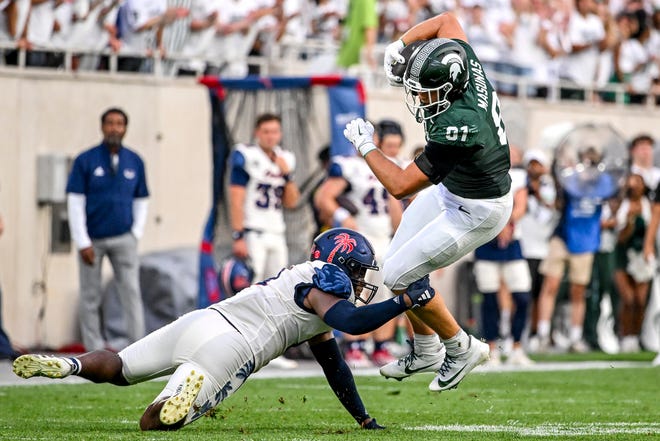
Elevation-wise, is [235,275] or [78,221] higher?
[78,221]

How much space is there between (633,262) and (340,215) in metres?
4.11

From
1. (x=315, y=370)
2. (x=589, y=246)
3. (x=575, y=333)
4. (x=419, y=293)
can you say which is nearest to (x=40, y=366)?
(x=419, y=293)

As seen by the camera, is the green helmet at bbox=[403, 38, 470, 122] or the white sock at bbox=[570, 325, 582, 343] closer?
the green helmet at bbox=[403, 38, 470, 122]

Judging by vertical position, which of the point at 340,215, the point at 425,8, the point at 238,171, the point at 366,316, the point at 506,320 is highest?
the point at 425,8

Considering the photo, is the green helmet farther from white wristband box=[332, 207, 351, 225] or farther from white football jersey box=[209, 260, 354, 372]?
white wristband box=[332, 207, 351, 225]

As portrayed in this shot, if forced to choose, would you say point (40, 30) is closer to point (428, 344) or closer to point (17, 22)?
point (17, 22)

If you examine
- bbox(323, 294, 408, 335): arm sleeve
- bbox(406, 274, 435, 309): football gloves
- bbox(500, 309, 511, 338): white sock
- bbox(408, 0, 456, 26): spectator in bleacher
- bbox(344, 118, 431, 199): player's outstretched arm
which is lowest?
bbox(500, 309, 511, 338): white sock

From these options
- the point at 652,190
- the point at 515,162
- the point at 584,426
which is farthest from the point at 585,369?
the point at 584,426

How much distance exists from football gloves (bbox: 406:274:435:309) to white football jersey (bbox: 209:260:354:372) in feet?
1.60

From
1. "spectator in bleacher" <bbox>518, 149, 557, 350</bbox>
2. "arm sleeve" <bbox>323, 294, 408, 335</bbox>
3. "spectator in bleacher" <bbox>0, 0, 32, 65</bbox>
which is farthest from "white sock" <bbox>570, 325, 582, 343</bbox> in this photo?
"arm sleeve" <bbox>323, 294, 408, 335</bbox>

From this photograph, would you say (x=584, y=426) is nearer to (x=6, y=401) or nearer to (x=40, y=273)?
(x=6, y=401)

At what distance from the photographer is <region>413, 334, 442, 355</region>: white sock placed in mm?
7773

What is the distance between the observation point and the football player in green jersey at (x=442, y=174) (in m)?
7.19

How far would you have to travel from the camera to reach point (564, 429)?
7.33 m
